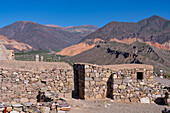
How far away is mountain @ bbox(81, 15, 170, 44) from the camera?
3350 inches

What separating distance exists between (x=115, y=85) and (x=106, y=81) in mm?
529

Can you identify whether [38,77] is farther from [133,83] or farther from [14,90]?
[133,83]

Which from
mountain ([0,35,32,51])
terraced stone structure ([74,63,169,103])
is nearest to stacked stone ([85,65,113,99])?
terraced stone structure ([74,63,169,103])

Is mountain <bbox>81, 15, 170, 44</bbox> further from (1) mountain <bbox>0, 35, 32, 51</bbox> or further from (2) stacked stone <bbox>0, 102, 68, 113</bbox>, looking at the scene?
(2) stacked stone <bbox>0, 102, 68, 113</bbox>

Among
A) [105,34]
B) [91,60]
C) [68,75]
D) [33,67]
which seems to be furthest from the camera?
[105,34]

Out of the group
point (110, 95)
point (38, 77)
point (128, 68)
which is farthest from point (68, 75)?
point (128, 68)

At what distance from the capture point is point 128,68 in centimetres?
1188

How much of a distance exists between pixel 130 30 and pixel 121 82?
9100 cm

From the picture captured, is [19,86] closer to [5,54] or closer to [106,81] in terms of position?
[106,81]

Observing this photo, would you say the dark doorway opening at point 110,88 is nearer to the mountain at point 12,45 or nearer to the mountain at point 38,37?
the mountain at point 12,45

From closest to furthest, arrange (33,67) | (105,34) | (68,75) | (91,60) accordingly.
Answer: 1. (68,75)
2. (33,67)
3. (91,60)
4. (105,34)

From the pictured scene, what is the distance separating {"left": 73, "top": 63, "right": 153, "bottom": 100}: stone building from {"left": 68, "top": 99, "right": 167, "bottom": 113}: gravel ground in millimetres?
531

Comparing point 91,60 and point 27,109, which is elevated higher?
point 91,60

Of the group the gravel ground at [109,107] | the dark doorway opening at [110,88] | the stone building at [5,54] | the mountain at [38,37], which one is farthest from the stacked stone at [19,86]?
the mountain at [38,37]
